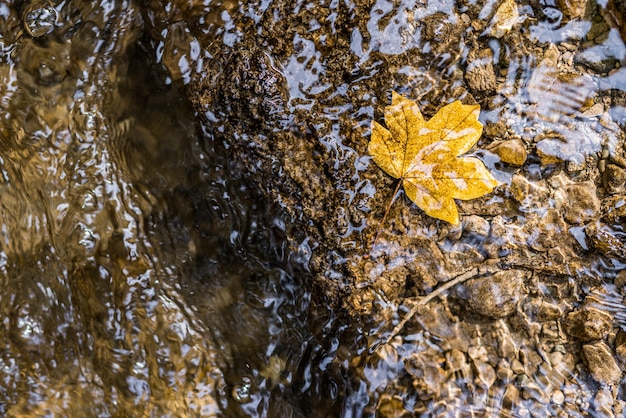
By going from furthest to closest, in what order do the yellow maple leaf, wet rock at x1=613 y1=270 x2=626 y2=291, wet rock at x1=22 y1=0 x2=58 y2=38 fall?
wet rock at x1=22 y1=0 x2=58 y2=38, wet rock at x1=613 y1=270 x2=626 y2=291, the yellow maple leaf

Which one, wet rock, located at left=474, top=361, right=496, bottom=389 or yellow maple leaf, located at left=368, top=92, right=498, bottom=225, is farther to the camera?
wet rock, located at left=474, top=361, right=496, bottom=389

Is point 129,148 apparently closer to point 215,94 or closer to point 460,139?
point 215,94

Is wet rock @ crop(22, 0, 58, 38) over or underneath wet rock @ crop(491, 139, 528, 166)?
over

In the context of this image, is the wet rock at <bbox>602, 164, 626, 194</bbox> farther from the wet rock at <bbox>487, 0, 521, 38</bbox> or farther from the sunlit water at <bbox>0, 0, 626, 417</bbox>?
the wet rock at <bbox>487, 0, 521, 38</bbox>

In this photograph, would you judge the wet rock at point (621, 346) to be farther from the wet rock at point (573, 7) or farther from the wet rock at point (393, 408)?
the wet rock at point (573, 7)

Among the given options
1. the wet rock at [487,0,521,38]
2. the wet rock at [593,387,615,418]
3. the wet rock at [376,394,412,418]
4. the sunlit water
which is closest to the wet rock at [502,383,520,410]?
the sunlit water

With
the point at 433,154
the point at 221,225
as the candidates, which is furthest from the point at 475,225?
the point at 221,225
